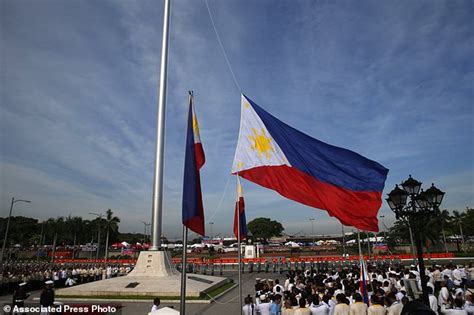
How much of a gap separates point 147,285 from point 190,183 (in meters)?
15.2

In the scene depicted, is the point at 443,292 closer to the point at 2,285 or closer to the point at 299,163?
the point at 299,163

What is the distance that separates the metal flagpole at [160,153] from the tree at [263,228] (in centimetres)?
10047

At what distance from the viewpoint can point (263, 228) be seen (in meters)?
121

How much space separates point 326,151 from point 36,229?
117 m

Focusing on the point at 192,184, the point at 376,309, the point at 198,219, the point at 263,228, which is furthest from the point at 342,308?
the point at 263,228

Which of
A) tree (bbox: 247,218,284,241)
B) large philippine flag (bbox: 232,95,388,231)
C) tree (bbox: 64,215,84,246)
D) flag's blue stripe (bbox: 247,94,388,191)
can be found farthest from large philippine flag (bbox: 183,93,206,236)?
tree (bbox: 247,218,284,241)

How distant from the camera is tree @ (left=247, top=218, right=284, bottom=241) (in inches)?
4771

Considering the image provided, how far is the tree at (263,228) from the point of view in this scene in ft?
398

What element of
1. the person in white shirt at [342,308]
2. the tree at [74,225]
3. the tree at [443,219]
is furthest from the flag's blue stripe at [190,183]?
the tree at [74,225]

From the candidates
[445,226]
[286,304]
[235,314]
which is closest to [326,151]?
[286,304]

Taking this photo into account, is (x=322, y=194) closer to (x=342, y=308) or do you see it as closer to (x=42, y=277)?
(x=342, y=308)

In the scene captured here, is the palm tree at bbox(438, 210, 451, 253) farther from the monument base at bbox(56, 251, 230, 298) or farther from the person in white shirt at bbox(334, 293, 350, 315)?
the person in white shirt at bbox(334, 293, 350, 315)

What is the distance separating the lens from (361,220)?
21.8 feet

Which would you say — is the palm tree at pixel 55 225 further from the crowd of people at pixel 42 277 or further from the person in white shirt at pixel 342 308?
the person in white shirt at pixel 342 308
